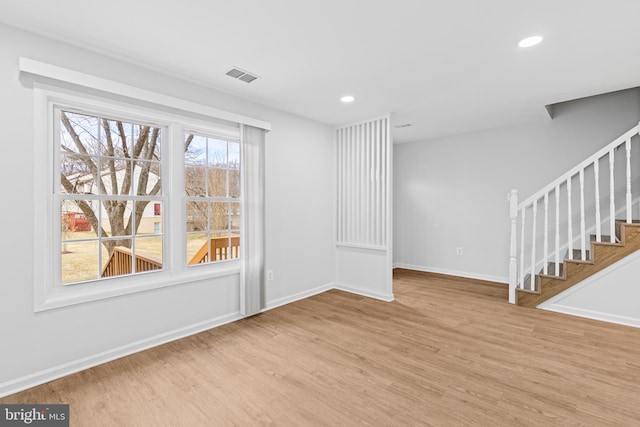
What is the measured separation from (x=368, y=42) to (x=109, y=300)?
9.78ft

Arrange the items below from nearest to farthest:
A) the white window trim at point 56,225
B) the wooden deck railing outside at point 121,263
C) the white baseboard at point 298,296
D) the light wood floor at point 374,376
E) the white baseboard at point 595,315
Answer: the light wood floor at point 374,376
the white window trim at point 56,225
the wooden deck railing outside at point 121,263
the white baseboard at point 595,315
the white baseboard at point 298,296

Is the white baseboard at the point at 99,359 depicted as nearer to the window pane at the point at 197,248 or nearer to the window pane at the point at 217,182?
the window pane at the point at 197,248

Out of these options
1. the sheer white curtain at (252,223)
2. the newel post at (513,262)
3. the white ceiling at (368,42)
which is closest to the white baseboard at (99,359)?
the sheer white curtain at (252,223)

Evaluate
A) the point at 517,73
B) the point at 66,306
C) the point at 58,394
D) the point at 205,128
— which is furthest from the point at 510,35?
the point at 58,394

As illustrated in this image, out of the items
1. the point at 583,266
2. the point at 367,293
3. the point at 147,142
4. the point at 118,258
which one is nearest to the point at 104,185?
the point at 147,142

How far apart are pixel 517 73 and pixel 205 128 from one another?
125 inches

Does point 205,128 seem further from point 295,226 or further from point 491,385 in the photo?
point 491,385

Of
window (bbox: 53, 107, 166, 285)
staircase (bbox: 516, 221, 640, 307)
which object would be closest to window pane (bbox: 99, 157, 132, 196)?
window (bbox: 53, 107, 166, 285)

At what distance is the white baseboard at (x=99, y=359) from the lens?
207cm

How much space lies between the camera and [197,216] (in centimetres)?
320

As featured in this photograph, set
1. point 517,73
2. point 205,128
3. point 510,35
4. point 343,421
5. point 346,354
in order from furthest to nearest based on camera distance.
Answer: point 205,128 < point 517,73 < point 346,354 < point 510,35 < point 343,421

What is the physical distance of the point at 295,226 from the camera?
4086mm

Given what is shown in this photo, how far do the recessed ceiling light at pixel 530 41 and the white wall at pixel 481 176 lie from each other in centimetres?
276

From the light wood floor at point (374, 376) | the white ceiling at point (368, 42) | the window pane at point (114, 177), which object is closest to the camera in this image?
the light wood floor at point (374, 376)
